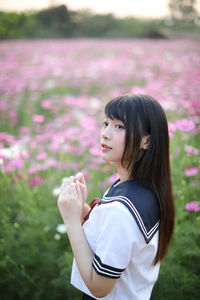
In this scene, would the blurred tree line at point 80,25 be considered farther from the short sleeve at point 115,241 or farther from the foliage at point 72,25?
the short sleeve at point 115,241

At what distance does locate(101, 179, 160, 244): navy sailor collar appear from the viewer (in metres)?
0.55

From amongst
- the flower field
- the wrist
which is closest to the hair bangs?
the wrist

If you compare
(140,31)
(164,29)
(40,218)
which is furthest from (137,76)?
(140,31)

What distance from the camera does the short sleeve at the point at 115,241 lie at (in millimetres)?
520

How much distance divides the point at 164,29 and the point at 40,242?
22.6 ft

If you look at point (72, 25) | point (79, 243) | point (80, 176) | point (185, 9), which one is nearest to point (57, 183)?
point (80, 176)

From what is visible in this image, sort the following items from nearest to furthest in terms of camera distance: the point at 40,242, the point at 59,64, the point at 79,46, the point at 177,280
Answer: the point at 177,280 < the point at 40,242 < the point at 59,64 < the point at 79,46

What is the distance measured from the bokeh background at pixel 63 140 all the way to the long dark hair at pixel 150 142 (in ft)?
1.70

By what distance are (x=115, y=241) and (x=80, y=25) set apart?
7.77 m

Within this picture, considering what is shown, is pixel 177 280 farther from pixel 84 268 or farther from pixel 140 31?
pixel 140 31

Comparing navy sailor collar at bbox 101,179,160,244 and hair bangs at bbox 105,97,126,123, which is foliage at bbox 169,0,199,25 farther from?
navy sailor collar at bbox 101,179,160,244

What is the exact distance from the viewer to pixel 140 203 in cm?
56

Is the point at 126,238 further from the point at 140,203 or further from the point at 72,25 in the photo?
the point at 72,25

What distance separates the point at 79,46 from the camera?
5.96 m
